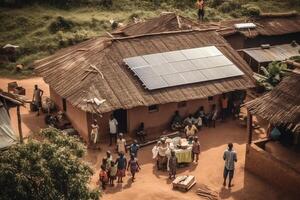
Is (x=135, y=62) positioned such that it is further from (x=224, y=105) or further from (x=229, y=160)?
(x=229, y=160)

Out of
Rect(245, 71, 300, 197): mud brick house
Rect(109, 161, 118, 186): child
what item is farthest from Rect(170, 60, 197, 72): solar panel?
Rect(109, 161, 118, 186): child

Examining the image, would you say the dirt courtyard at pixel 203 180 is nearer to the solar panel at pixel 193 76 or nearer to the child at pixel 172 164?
the child at pixel 172 164

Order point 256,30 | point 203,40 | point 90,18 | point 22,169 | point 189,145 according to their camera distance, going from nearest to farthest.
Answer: point 22,169, point 189,145, point 203,40, point 256,30, point 90,18

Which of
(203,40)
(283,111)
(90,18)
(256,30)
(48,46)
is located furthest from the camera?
(90,18)

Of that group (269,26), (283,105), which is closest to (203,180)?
(283,105)

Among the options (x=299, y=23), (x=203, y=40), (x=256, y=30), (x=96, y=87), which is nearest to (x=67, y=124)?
(x=96, y=87)

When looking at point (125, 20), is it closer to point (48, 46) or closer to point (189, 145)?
point (48, 46)
